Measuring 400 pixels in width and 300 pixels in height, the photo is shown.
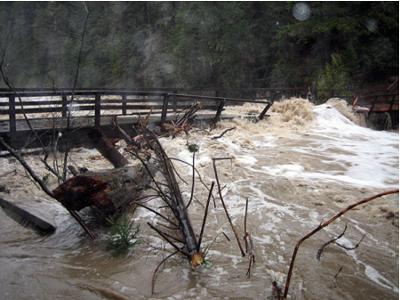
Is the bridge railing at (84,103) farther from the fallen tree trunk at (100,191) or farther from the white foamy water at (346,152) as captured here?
the white foamy water at (346,152)

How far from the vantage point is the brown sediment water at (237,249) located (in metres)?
4.08

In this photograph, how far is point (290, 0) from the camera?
77.2 ft

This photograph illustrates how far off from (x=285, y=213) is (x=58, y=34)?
36.3 m

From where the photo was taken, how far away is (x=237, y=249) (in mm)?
4902

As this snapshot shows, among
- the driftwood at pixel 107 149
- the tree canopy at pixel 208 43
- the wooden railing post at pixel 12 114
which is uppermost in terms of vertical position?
the tree canopy at pixel 208 43

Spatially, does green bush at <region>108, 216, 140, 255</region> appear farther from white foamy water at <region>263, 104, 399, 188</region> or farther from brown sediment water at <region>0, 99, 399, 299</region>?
white foamy water at <region>263, 104, 399, 188</region>

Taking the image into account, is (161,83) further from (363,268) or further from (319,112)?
(363,268)

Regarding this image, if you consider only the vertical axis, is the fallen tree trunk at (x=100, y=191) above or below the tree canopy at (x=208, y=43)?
below

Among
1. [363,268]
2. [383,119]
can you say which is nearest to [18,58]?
[383,119]

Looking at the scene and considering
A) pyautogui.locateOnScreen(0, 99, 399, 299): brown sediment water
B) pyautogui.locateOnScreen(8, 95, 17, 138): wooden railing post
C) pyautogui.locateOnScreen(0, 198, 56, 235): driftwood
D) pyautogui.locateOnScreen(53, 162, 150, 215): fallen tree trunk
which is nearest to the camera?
pyautogui.locateOnScreen(0, 99, 399, 299): brown sediment water

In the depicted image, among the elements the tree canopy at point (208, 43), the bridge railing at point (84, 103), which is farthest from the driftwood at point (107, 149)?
the tree canopy at point (208, 43)

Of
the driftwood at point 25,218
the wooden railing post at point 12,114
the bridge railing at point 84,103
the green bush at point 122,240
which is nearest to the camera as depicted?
the green bush at point 122,240

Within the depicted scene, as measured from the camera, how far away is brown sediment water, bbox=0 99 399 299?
4082 mm

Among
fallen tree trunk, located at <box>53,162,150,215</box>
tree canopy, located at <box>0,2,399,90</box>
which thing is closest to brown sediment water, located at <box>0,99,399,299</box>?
fallen tree trunk, located at <box>53,162,150,215</box>
